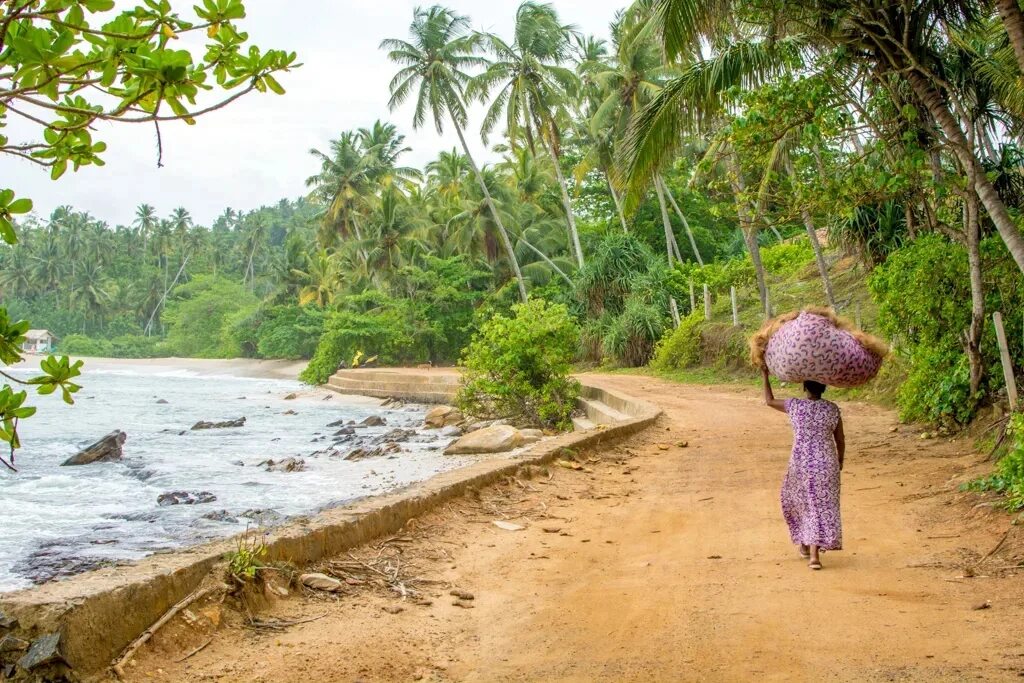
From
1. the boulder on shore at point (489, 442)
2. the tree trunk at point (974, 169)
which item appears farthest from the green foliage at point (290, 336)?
the tree trunk at point (974, 169)

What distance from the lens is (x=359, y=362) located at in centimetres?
3797

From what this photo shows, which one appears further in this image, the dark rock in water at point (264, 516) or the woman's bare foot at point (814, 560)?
the dark rock in water at point (264, 516)

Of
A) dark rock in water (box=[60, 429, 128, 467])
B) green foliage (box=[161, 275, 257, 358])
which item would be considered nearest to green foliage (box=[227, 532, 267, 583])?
dark rock in water (box=[60, 429, 128, 467])

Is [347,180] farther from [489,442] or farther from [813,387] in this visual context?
[813,387]

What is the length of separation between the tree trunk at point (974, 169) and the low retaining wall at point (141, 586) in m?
4.71

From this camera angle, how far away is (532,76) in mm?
29188

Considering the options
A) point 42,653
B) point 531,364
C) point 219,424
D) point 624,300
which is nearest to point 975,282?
point 42,653

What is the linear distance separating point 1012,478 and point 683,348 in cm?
1780

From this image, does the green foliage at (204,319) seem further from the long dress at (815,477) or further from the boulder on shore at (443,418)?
the long dress at (815,477)

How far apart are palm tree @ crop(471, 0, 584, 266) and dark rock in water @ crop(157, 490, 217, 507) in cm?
2069

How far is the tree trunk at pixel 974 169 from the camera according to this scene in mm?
6414

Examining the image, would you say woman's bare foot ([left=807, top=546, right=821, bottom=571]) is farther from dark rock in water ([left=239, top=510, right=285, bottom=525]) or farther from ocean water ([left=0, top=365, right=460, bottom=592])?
dark rock in water ([left=239, top=510, right=285, bottom=525])

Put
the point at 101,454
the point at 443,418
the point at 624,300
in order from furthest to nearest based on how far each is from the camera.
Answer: the point at 624,300
the point at 443,418
the point at 101,454

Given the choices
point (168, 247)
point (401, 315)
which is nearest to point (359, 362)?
point (401, 315)
